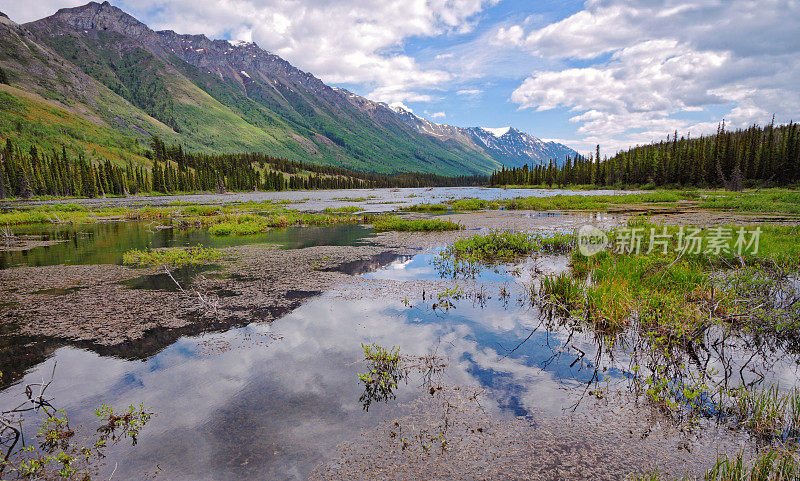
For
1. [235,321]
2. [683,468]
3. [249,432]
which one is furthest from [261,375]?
[683,468]

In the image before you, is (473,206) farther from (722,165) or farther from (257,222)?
(722,165)

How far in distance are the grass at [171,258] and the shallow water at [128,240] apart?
87cm

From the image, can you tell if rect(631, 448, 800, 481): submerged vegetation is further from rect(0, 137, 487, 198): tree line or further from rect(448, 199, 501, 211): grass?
rect(0, 137, 487, 198): tree line

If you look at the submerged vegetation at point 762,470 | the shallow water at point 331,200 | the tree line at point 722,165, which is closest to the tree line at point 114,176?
the shallow water at point 331,200

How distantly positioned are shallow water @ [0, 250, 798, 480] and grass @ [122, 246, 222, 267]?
37.3 ft

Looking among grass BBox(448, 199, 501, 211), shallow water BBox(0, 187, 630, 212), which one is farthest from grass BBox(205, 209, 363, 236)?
grass BBox(448, 199, 501, 211)

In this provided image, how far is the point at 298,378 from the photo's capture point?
26.1ft

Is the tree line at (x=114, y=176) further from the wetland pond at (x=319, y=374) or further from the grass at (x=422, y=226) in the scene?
the wetland pond at (x=319, y=374)

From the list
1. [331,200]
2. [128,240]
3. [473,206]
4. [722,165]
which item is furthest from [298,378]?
[722,165]

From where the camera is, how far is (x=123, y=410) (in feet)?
22.2

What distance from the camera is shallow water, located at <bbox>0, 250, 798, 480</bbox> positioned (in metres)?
5.69

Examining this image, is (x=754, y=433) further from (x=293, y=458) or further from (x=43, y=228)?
(x=43, y=228)

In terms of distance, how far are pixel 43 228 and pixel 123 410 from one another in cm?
4714

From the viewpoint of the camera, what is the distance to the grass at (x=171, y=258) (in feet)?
65.4
